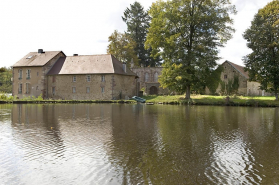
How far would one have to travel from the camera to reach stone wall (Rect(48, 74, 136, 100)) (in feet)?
139

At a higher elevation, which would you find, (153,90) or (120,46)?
(120,46)

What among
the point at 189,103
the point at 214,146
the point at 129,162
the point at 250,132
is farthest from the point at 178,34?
the point at 129,162

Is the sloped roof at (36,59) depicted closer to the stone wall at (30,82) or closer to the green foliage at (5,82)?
the stone wall at (30,82)

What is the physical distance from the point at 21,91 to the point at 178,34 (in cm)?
2815

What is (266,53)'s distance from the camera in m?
32.2

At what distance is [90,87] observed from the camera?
4312 cm

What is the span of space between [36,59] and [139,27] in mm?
25901

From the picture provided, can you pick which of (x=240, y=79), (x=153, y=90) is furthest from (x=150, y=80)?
(x=240, y=79)

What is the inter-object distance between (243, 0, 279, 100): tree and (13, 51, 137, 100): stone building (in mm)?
19105

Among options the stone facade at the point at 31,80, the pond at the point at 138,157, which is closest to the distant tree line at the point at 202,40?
the stone facade at the point at 31,80

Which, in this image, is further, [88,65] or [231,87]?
[231,87]

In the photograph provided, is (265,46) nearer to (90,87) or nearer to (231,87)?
(231,87)

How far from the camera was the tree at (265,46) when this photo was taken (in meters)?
31.5

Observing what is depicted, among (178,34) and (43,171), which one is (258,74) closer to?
(178,34)
